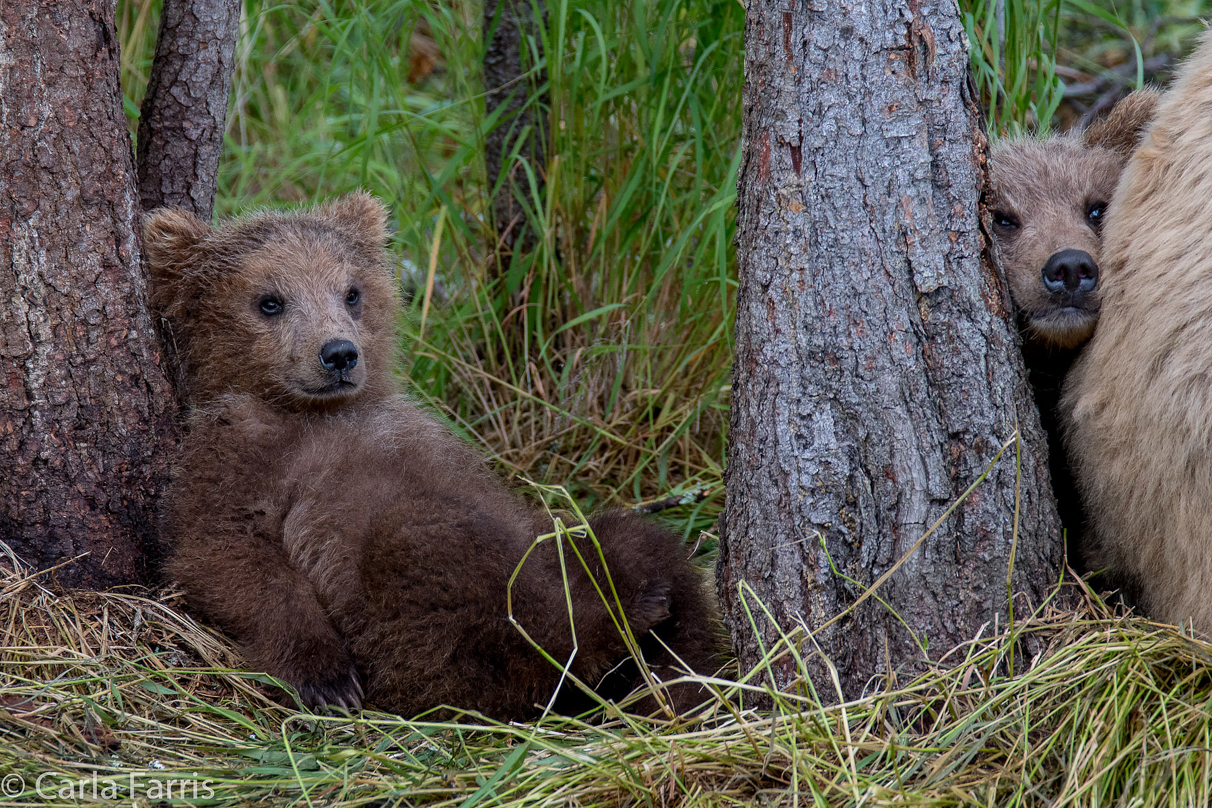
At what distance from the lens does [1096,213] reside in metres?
2.84

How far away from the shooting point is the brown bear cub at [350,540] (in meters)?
2.51

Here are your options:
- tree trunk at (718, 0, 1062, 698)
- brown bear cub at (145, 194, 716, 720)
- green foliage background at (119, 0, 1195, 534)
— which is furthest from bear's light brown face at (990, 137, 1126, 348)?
brown bear cub at (145, 194, 716, 720)

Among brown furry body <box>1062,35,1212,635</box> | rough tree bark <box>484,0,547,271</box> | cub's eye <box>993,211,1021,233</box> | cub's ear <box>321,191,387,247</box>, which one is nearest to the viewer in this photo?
brown furry body <box>1062,35,1212,635</box>

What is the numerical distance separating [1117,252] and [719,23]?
63.6 inches

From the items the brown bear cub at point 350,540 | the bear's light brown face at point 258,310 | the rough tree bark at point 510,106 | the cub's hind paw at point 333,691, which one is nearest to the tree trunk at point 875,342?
the brown bear cub at point 350,540

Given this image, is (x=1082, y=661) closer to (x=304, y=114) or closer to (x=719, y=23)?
(x=719, y=23)

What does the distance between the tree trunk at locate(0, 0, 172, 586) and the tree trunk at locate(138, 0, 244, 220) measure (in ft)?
1.49

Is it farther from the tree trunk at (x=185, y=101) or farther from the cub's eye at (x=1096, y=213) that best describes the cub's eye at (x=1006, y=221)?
the tree trunk at (x=185, y=101)

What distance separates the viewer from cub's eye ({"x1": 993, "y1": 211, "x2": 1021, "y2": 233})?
2785 millimetres

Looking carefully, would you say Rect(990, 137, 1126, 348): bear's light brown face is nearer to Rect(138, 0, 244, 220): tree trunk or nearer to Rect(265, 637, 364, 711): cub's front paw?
Rect(265, 637, 364, 711): cub's front paw

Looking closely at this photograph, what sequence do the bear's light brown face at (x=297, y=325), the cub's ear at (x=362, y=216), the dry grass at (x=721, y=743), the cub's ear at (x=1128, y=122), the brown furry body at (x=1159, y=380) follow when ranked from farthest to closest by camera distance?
the cub's ear at (x=362, y=216), the bear's light brown face at (x=297, y=325), the cub's ear at (x=1128, y=122), the brown furry body at (x=1159, y=380), the dry grass at (x=721, y=743)

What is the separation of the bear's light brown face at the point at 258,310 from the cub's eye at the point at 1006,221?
176 cm

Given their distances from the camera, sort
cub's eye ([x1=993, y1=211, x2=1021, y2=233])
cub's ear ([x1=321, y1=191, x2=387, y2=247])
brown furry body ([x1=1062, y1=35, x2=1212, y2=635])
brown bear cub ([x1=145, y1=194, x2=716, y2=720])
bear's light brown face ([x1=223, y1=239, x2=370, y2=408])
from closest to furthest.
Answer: brown furry body ([x1=1062, y1=35, x2=1212, y2=635])
brown bear cub ([x1=145, y1=194, x2=716, y2=720])
cub's eye ([x1=993, y1=211, x2=1021, y2=233])
bear's light brown face ([x1=223, y1=239, x2=370, y2=408])
cub's ear ([x1=321, y1=191, x2=387, y2=247])

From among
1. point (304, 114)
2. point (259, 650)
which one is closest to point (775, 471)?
point (259, 650)
